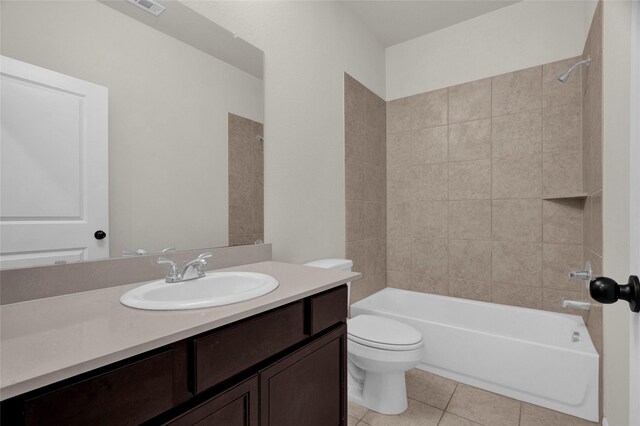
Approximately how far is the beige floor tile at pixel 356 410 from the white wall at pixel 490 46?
101 inches

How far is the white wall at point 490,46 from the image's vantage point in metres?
2.20

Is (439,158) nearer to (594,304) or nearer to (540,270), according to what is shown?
(540,270)

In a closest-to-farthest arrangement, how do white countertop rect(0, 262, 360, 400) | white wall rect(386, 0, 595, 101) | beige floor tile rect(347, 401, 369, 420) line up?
white countertop rect(0, 262, 360, 400) < beige floor tile rect(347, 401, 369, 420) < white wall rect(386, 0, 595, 101)

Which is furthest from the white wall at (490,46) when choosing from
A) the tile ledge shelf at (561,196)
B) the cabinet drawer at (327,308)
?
the cabinet drawer at (327,308)

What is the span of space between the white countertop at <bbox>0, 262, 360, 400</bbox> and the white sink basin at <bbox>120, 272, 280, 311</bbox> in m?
0.02

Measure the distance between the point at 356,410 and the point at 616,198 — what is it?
167cm

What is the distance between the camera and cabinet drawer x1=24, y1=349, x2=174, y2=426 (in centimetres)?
53

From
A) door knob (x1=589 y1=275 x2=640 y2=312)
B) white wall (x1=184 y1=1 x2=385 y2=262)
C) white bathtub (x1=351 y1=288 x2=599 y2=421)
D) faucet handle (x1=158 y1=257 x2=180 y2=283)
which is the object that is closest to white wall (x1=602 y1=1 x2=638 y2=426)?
white bathtub (x1=351 y1=288 x2=599 y2=421)

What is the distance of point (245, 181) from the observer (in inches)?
61.6

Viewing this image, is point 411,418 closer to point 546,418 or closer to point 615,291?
point 546,418

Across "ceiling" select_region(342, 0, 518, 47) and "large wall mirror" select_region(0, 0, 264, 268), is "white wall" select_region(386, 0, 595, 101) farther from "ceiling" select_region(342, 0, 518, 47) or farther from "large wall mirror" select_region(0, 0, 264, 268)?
"large wall mirror" select_region(0, 0, 264, 268)

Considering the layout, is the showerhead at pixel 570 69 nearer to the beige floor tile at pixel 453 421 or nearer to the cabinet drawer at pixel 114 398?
the beige floor tile at pixel 453 421

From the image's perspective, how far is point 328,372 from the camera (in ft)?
3.92

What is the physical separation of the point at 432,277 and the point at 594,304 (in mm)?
1135
